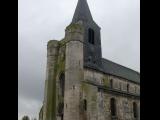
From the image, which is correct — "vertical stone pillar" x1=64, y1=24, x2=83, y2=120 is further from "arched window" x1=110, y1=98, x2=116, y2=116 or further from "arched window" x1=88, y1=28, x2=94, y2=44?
"arched window" x1=110, y1=98, x2=116, y2=116

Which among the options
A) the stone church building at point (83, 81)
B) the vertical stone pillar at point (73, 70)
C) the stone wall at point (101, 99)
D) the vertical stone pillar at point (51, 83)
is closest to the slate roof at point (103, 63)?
the stone church building at point (83, 81)

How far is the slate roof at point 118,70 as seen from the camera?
39106mm

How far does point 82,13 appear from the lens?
38.7 meters

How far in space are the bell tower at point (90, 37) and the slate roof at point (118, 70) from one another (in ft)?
7.42

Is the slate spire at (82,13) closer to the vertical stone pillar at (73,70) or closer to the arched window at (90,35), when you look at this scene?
the arched window at (90,35)

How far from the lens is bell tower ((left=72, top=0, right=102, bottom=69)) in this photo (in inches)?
1398

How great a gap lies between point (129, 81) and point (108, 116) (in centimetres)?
1113

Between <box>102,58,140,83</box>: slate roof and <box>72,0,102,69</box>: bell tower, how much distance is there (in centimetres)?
226

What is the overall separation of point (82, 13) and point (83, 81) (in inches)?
408

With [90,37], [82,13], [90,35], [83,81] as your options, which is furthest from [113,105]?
[82,13]

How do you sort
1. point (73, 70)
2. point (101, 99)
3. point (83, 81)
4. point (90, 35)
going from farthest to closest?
point (90, 35) < point (73, 70) < point (83, 81) < point (101, 99)

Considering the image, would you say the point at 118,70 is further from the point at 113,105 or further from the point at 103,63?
the point at 113,105

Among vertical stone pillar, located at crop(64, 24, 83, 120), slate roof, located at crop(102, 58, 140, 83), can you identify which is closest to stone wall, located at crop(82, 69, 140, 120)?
vertical stone pillar, located at crop(64, 24, 83, 120)
